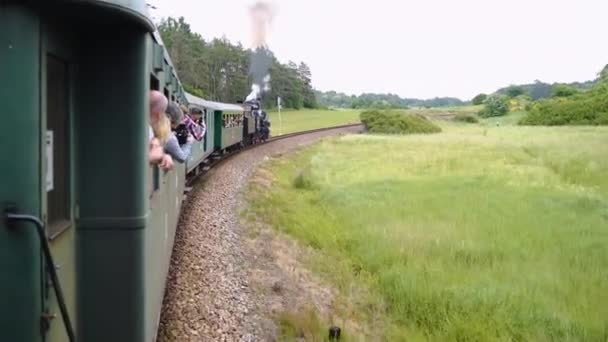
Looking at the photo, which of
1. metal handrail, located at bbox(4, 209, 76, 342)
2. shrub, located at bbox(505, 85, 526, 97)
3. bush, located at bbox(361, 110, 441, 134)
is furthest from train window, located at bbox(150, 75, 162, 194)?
shrub, located at bbox(505, 85, 526, 97)

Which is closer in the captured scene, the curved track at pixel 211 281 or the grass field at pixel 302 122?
the curved track at pixel 211 281

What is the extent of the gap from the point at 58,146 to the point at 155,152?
971mm

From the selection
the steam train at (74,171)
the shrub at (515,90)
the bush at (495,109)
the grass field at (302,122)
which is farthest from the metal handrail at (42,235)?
the shrub at (515,90)

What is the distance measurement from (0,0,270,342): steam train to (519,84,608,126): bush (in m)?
63.5

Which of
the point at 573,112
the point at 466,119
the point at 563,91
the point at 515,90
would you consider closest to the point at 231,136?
the point at 573,112

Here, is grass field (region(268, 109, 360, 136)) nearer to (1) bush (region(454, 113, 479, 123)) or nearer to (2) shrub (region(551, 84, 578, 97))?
(1) bush (region(454, 113, 479, 123))

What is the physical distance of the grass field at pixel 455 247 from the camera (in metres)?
7.16

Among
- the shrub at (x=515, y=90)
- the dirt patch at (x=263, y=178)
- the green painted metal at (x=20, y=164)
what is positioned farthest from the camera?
the shrub at (x=515, y=90)

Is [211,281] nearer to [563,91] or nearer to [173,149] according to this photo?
[173,149]

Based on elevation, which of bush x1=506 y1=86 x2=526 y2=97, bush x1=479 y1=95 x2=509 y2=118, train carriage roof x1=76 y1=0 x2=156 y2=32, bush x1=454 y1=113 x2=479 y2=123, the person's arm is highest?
bush x1=506 y1=86 x2=526 y2=97

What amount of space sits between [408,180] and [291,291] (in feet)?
35.1

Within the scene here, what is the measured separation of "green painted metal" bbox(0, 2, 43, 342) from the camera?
8.36 feet

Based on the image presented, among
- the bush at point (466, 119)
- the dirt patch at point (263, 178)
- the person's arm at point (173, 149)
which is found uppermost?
the bush at point (466, 119)

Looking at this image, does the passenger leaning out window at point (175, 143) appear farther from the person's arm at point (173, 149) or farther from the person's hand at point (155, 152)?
the person's hand at point (155, 152)
